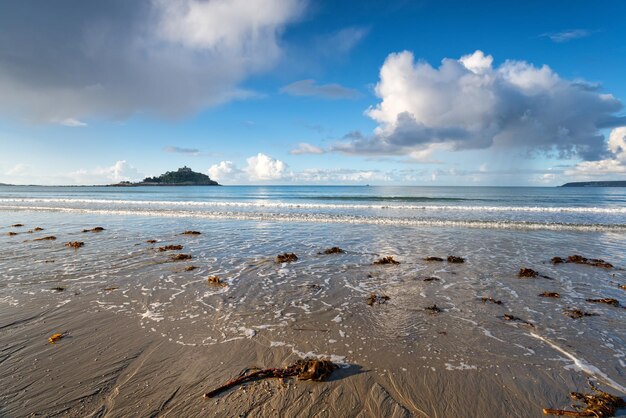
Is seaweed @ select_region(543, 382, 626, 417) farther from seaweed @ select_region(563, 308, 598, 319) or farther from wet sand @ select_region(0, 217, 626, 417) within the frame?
seaweed @ select_region(563, 308, 598, 319)

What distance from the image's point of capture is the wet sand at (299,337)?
4164 millimetres

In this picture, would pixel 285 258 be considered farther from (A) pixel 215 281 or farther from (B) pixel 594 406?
(B) pixel 594 406

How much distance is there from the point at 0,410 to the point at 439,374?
5.90 metres

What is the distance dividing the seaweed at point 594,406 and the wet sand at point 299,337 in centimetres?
13

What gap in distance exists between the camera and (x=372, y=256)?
1293 centimetres

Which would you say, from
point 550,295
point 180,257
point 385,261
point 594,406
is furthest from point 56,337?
point 550,295

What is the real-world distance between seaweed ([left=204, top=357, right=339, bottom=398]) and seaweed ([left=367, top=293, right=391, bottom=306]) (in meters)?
3.07

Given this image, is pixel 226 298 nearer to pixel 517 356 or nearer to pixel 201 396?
pixel 201 396

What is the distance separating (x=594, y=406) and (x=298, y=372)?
154 inches

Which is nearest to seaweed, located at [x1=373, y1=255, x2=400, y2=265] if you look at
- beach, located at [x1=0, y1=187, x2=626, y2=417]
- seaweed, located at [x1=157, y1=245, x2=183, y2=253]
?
beach, located at [x1=0, y1=187, x2=626, y2=417]

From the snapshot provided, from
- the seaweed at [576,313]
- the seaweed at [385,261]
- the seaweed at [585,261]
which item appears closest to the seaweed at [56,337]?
the seaweed at [385,261]

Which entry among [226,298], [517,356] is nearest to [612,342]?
[517,356]

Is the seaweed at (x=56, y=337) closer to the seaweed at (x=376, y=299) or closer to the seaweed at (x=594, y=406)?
the seaweed at (x=376, y=299)

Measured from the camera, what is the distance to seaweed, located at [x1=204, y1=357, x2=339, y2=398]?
177 inches
